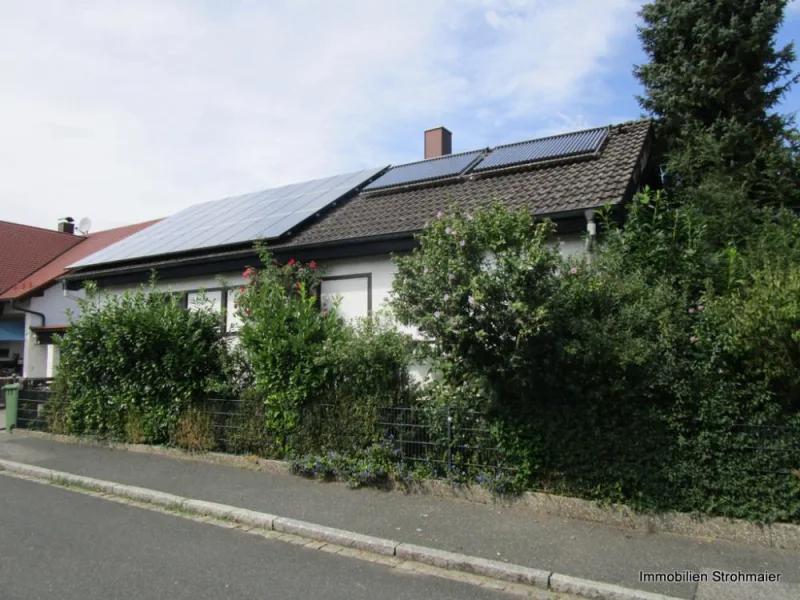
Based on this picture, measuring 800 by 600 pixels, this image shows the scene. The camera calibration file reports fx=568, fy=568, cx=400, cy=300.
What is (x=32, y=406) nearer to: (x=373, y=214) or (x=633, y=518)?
(x=373, y=214)

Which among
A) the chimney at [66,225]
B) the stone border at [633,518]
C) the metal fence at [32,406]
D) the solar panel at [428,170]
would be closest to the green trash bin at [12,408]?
the metal fence at [32,406]

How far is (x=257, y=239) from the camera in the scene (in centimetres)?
1088

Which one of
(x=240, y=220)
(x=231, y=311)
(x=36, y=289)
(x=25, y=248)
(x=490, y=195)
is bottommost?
(x=231, y=311)

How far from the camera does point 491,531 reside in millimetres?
5410

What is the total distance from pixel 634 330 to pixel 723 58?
7789mm

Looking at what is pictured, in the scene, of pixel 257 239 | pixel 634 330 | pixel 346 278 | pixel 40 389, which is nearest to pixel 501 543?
pixel 634 330

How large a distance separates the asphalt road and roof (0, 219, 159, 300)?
14.3 meters

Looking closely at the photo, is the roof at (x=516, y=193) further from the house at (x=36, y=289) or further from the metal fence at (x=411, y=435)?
the house at (x=36, y=289)

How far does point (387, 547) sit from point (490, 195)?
656 cm

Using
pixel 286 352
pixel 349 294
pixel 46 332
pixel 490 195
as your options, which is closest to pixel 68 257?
pixel 46 332

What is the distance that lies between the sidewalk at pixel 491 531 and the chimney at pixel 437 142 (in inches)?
443

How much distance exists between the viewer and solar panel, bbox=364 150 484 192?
39.1 feet

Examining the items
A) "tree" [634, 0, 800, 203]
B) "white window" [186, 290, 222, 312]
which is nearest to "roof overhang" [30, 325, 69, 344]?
"white window" [186, 290, 222, 312]

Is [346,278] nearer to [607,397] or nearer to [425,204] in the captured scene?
[425,204]
